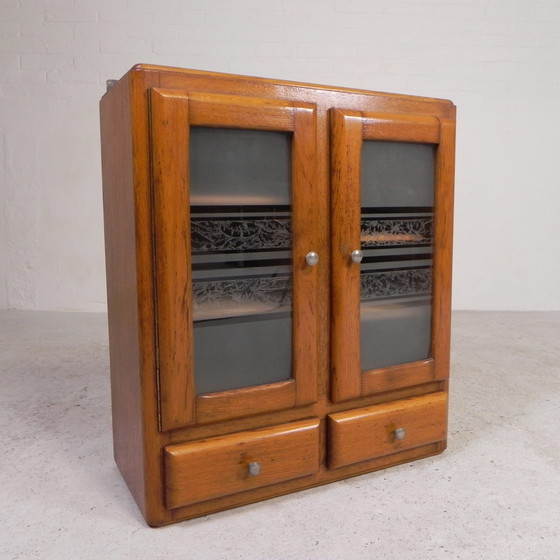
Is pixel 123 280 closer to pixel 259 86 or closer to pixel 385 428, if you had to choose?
A: pixel 259 86

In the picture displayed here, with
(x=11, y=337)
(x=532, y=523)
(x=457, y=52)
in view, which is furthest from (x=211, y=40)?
(x=532, y=523)

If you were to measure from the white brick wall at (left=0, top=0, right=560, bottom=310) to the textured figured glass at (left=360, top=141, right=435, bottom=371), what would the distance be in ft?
9.31

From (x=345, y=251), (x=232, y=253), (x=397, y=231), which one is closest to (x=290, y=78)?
(x=397, y=231)

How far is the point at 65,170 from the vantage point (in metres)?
4.41

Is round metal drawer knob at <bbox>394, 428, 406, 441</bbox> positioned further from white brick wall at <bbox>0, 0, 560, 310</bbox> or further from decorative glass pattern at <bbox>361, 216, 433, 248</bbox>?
white brick wall at <bbox>0, 0, 560, 310</bbox>

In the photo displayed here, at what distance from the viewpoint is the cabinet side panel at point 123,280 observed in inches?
57.6

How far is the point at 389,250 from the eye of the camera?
1.78 metres

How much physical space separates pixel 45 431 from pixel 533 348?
275cm

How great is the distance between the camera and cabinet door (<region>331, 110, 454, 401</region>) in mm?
1659

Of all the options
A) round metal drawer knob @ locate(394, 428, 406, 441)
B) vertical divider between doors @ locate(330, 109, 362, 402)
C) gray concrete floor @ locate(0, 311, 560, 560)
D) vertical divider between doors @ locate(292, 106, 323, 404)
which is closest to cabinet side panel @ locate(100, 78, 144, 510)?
gray concrete floor @ locate(0, 311, 560, 560)

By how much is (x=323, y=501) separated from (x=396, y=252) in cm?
77

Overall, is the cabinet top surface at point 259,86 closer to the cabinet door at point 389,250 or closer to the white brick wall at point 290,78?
the cabinet door at point 389,250

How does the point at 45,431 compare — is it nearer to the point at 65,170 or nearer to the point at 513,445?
the point at 513,445

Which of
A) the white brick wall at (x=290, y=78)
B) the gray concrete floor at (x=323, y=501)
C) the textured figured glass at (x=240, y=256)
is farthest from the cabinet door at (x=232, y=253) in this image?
the white brick wall at (x=290, y=78)
